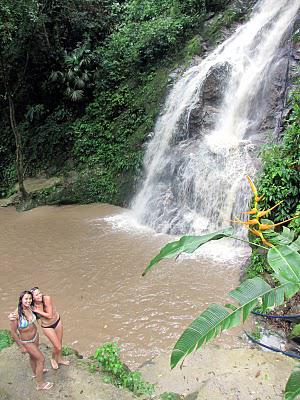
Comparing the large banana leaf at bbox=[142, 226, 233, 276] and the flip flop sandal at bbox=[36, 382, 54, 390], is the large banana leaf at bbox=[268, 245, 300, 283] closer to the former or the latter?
the large banana leaf at bbox=[142, 226, 233, 276]

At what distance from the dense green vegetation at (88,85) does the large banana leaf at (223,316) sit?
894 cm

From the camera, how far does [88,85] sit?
41.0 ft

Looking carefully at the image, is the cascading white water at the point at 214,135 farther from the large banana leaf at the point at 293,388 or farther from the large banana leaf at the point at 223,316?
the large banana leaf at the point at 293,388

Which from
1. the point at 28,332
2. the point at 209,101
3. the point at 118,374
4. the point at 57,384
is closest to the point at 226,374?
the point at 118,374

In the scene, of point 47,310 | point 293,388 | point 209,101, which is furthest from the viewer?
point 209,101

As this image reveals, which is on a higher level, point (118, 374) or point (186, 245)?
point (186, 245)

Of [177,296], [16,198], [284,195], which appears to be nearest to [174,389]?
[177,296]

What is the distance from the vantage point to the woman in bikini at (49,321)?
12.2ft

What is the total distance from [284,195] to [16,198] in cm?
858

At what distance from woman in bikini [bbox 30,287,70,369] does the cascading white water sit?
15.8ft

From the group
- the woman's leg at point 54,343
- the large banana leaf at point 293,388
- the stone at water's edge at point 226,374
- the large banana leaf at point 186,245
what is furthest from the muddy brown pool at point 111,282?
the large banana leaf at point 293,388

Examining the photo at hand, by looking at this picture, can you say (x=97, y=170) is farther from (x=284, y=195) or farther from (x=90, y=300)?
(x=284, y=195)

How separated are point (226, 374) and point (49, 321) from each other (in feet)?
5.99

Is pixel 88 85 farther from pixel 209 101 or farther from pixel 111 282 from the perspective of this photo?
pixel 111 282
